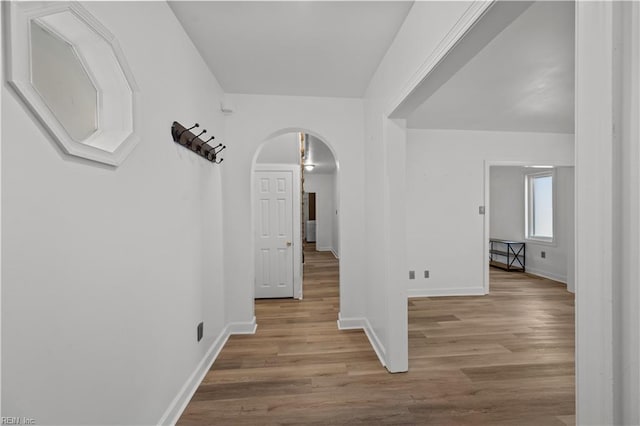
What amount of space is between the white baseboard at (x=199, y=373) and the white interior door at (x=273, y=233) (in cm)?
98

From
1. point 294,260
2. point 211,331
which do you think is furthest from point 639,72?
point 294,260

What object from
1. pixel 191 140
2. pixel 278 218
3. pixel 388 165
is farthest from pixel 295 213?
pixel 191 140

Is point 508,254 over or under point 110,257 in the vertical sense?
under

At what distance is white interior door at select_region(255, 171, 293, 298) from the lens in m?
3.70

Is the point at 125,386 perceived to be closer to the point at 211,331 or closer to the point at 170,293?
the point at 170,293

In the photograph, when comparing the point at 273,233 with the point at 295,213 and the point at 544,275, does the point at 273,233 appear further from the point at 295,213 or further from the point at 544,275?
the point at 544,275

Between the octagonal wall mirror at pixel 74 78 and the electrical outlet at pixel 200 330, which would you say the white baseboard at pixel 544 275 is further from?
the octagonal wall mirror at pixel 74 78

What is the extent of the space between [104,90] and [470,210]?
14.4 ft

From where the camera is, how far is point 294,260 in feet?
12.3

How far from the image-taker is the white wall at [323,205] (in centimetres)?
841

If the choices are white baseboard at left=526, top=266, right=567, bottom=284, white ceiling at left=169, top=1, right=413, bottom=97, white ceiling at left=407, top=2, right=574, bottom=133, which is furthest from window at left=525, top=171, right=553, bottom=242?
white ceiling at left=169, top=1, right=413, bottom=97

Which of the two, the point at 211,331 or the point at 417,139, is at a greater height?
the point at 417,139

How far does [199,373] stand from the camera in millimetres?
1931

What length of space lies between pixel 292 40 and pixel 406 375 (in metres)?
2.74
